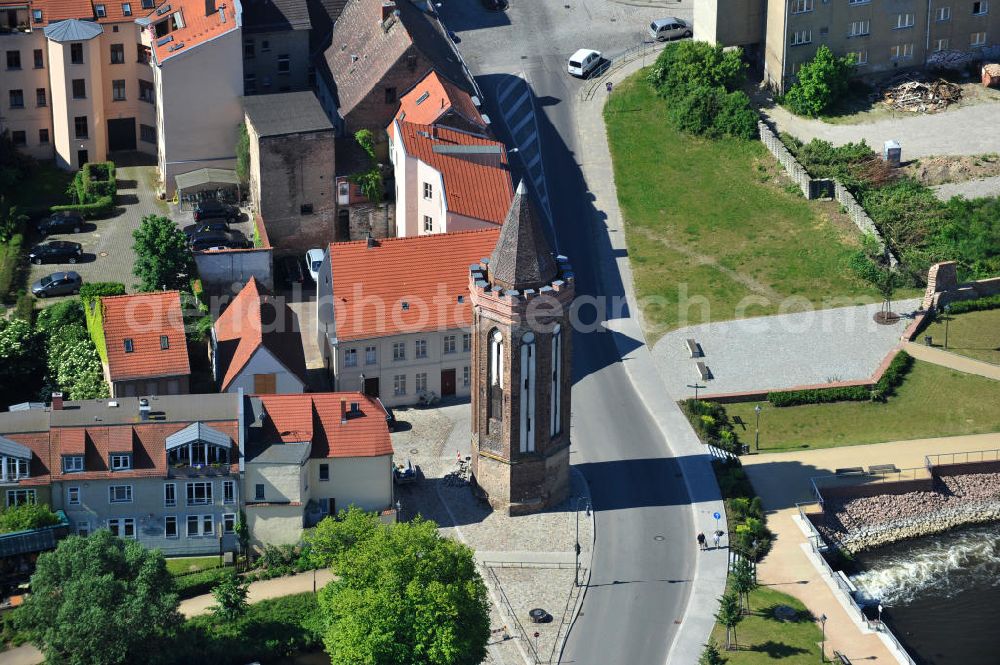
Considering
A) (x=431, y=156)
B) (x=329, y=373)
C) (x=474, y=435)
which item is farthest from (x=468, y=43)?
(x=474, y=435)

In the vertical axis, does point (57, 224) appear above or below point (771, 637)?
above

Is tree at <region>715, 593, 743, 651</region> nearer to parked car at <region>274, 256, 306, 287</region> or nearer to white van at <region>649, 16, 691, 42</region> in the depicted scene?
parked car at <region>274, 256, 306, 287</region>

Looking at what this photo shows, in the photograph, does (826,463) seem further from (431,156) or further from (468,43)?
(468,43)

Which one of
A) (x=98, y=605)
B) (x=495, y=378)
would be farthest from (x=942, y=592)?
(x=98, y=605)

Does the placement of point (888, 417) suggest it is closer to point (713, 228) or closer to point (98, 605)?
point (713, 228)

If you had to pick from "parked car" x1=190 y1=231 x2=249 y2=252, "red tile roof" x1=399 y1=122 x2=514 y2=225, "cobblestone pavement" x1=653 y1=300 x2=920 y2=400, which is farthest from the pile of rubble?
"parked car" x1=190 y1=231 x2=249 y2=252
